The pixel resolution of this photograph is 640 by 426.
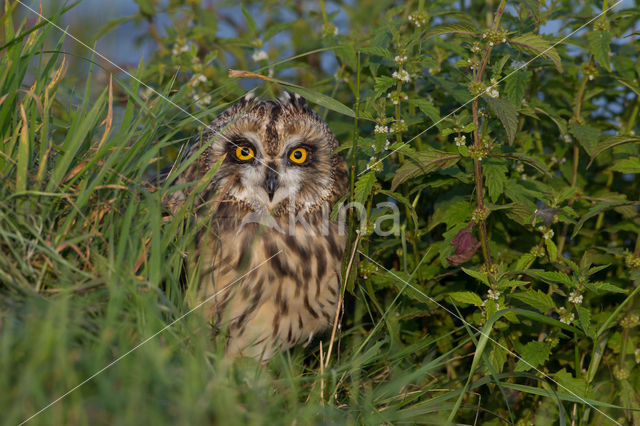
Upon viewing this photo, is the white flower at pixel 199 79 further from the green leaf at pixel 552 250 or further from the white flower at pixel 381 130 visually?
the green leaf at pixel 552 250

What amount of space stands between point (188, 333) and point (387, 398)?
2.78 feet

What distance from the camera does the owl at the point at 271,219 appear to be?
2.49m

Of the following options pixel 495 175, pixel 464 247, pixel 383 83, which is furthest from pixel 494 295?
pixel 383 83

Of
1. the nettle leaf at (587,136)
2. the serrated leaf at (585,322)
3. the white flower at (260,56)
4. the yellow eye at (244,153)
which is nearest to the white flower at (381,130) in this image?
the yellow eye at (244,153)

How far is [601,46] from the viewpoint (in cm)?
237

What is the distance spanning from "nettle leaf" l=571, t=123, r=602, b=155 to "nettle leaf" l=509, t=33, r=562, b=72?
0.40m

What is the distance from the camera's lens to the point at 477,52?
2.24 metres

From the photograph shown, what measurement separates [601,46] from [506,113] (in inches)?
21.3

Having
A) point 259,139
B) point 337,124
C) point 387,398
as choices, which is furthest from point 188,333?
point 337,124

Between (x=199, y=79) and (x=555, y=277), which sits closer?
(x=555, y=277)

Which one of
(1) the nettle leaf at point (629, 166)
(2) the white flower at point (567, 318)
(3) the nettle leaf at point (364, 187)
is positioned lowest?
(2) the white flower at point (567, 318)

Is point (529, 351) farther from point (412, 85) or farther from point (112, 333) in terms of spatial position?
point (112, 333)

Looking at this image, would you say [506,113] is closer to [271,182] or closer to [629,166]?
[629,166]

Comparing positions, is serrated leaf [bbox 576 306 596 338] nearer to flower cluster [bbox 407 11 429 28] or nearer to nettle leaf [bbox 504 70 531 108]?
nettle leaf [bbox 504 70 531 108]
